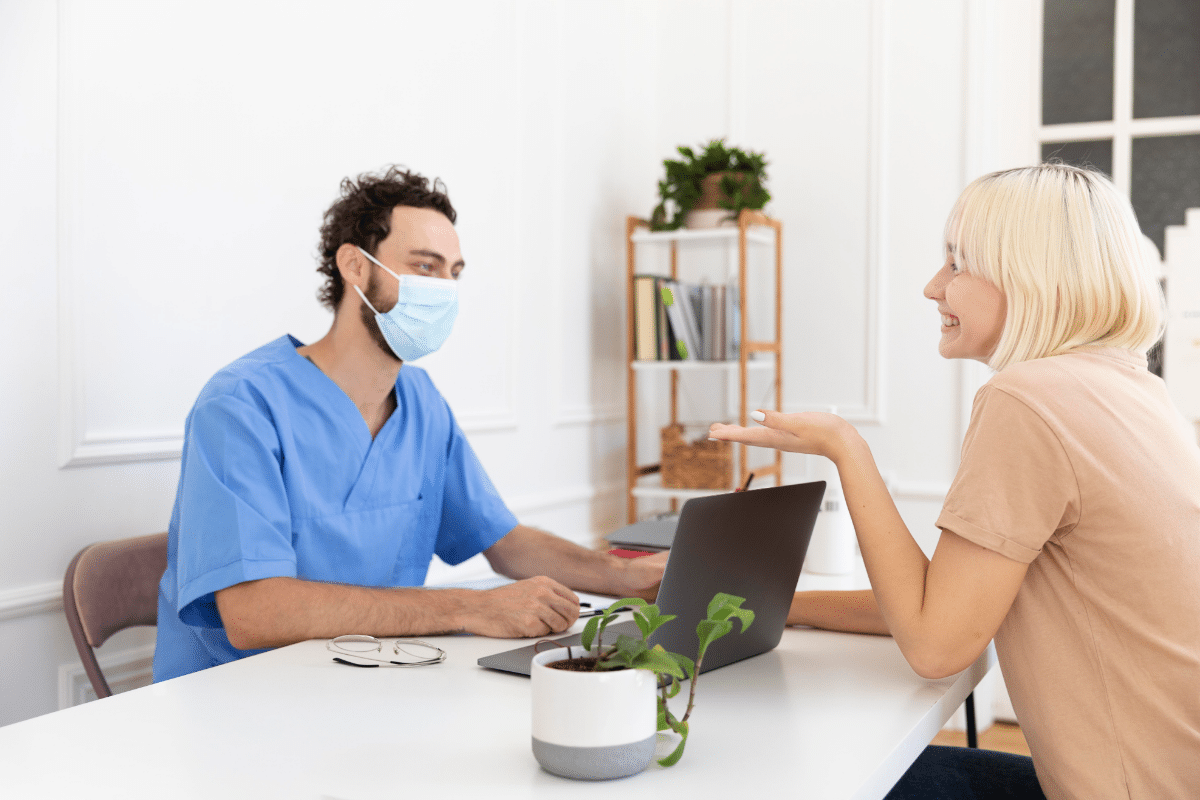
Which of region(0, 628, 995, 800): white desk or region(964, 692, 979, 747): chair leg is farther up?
region(0, 628, 995, 800): white desk

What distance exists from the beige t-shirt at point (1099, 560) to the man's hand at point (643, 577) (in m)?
0.59

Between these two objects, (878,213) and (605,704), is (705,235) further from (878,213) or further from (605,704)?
(605,704)

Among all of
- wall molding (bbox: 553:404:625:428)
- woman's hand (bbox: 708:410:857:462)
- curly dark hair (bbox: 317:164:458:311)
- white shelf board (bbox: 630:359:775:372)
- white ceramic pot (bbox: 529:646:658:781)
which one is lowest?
white ceramic pot (bbox: 529:646:658:781)

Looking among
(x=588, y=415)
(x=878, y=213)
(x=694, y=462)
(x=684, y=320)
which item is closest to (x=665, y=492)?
(x=694, y=462)

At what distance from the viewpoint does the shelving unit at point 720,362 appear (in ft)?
10.1

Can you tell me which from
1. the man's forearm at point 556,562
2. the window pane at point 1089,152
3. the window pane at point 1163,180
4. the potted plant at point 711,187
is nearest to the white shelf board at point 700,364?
the potted plant at point 711,187

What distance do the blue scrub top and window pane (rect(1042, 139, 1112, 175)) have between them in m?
2.32

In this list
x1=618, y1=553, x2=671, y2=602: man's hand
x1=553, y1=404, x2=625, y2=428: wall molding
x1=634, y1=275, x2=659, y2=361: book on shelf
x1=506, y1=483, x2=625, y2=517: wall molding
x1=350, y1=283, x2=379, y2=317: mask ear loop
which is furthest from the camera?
x1=634, y1=275, x2=659, y2=361: book on shelf

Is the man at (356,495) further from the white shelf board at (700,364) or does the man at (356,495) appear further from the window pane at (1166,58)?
the window pane at (1166,58)

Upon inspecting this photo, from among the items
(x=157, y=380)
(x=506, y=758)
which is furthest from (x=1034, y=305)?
(x=157, y=380)

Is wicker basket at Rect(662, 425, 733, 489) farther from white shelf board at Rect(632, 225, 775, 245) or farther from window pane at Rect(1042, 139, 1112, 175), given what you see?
window pane at Rect(1042, 139, 1112, 175)

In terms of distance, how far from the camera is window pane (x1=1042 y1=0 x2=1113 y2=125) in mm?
3066

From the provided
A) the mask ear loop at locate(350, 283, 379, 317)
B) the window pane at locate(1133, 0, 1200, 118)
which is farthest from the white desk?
the window pane at locate(1133, 0, 1200, 118)

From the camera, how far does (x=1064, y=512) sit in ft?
3.13
